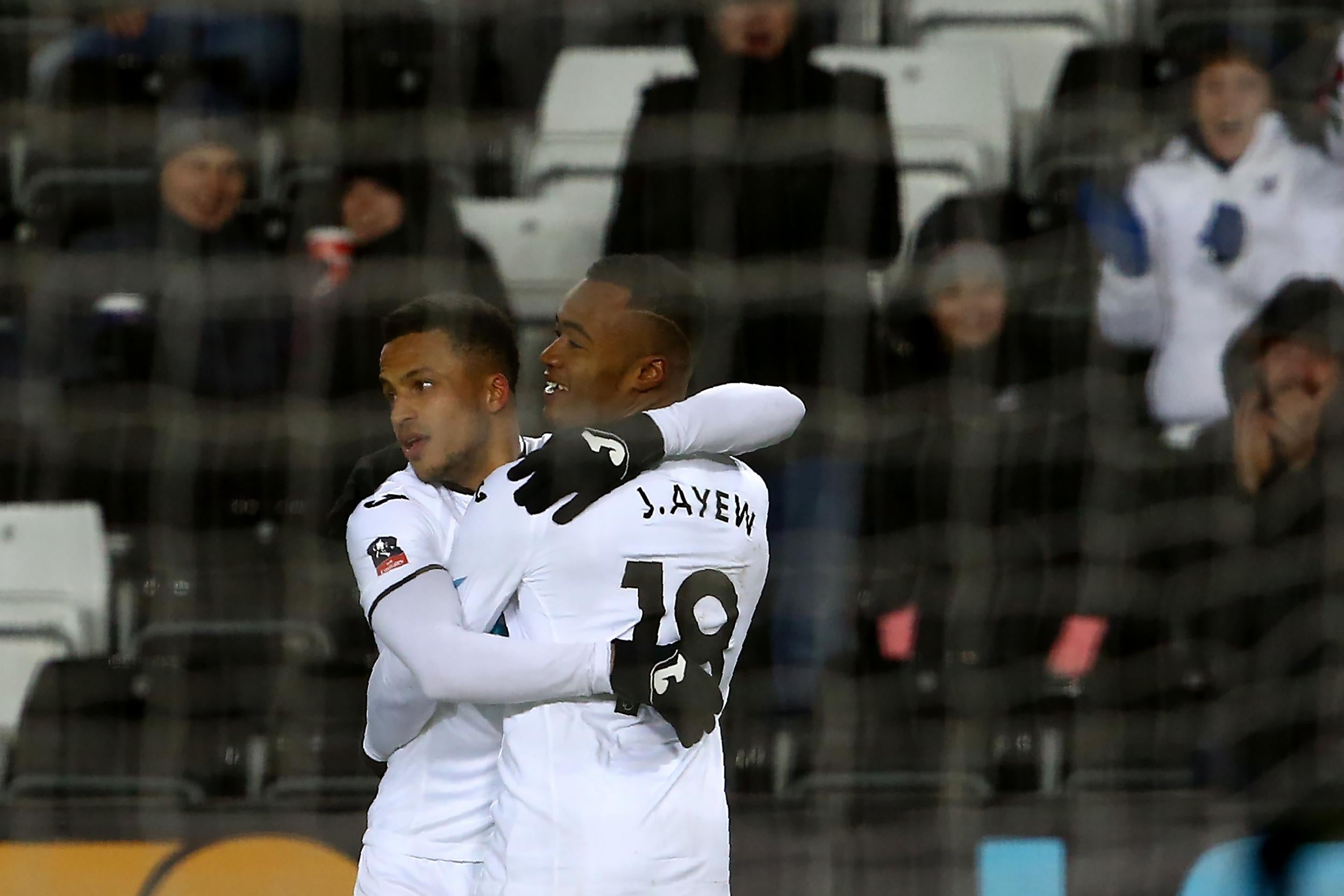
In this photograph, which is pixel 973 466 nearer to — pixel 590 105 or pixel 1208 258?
pixel 1208 258

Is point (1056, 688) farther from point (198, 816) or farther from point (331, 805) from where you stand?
point (198, 816)

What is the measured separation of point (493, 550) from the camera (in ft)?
7.77

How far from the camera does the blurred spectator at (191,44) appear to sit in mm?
4836

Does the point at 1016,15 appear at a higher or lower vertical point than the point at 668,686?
higher

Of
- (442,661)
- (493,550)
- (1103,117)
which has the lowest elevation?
(442,661)

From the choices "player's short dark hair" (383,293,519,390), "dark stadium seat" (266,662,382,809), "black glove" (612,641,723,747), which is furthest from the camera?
"dark stadium seat" (266,662,382,809)

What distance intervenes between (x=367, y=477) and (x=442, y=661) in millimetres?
607

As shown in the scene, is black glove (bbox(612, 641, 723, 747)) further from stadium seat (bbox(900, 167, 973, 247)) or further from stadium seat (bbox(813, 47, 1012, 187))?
stadium seat (bbox(813, 47, 1012, 187))

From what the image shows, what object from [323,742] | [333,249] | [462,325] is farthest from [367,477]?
[333,249]

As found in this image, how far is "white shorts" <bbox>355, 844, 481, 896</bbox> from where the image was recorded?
101 inches

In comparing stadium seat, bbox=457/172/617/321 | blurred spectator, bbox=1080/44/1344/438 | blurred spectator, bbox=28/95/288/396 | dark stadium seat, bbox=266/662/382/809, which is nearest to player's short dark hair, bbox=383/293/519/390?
dark stadium seat, bbox=266/662/382/809

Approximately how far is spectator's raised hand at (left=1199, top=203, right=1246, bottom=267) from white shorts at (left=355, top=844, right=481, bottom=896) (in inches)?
103

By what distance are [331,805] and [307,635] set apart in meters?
0.52

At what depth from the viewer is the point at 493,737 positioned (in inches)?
101
